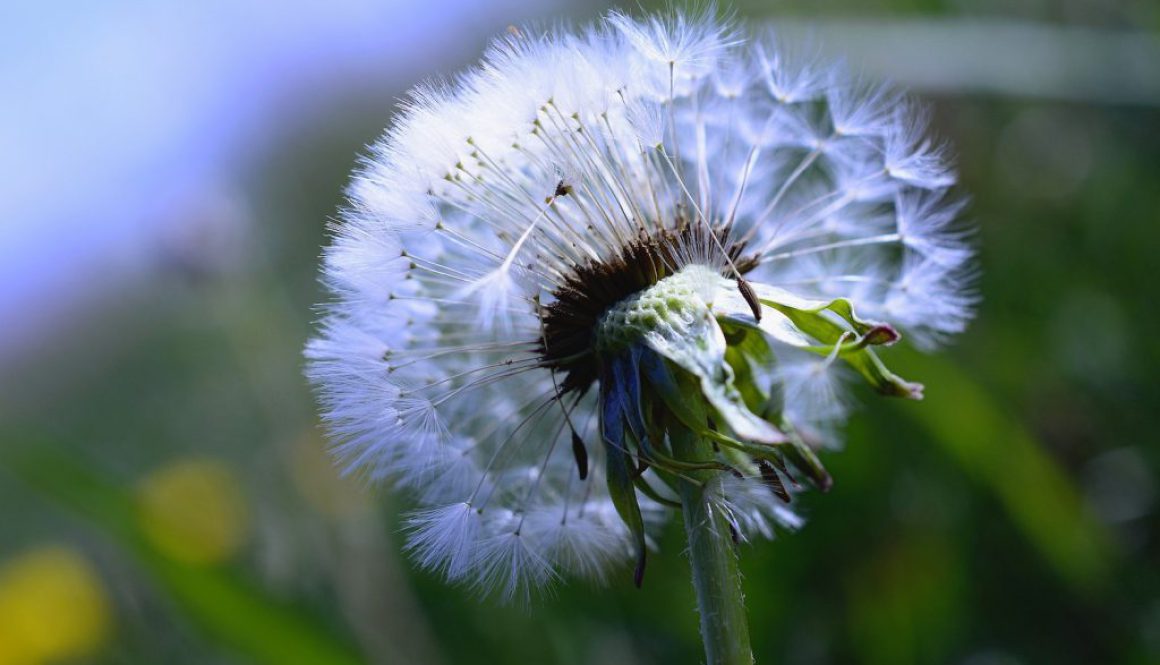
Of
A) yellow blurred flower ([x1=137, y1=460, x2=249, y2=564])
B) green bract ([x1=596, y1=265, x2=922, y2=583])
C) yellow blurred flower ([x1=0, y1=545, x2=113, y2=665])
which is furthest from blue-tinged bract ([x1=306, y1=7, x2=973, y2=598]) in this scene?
yellow blurred flower ([x1=0, y1=545, x2=113, y2=665])

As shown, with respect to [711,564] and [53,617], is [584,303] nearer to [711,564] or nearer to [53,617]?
[711,564]

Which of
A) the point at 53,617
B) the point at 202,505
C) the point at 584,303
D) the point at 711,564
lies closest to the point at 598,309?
the point at 584,303

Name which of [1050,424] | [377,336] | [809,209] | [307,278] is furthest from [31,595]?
[1050,424]

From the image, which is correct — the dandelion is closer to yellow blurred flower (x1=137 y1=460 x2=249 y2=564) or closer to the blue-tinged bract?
the blue-tinged bract

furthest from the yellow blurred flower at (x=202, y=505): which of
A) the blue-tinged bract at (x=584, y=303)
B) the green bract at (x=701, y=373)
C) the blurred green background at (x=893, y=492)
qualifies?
the green bract at (x=701, y=373)

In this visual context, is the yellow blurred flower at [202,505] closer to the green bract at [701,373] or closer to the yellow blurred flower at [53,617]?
the yellow blurred flower at [53,617]
